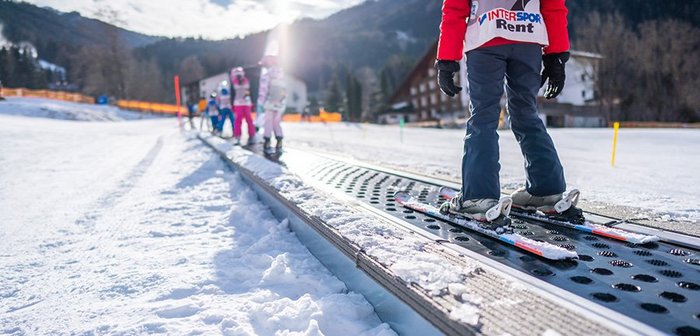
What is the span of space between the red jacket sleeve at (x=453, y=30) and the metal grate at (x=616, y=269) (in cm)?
94

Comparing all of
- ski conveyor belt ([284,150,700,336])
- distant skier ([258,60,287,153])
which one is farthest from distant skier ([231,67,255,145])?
ski conveyor belt ([284,150,700,336])

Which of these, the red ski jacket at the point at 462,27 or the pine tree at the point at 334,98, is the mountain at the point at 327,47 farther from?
the red ski jacket at the point at 462,27

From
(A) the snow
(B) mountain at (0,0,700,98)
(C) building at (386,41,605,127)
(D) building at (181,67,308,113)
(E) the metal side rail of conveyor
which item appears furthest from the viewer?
(D) building at (181,67,308,113)

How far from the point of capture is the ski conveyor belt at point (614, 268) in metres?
1.22

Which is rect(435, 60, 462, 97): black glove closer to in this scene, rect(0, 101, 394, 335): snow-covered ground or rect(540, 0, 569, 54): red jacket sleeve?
rect(540, 0, 569, 54): red jacket sleeve

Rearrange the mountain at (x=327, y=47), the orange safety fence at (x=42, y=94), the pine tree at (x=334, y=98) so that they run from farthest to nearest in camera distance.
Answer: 1. the mountain at (x=327, y=47)
2. the pine tree at (x=334, y=98)
3. the orange safety fence at (x=42, y=94)

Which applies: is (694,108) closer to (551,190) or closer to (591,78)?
(591,78)

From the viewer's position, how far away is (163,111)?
153ft

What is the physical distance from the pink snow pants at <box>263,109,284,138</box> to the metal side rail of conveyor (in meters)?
5.27

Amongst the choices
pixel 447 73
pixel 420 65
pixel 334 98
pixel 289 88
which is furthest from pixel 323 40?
pixel 447 73

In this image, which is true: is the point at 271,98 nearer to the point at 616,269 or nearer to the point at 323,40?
the point at 616,269

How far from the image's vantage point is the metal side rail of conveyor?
1118 mm

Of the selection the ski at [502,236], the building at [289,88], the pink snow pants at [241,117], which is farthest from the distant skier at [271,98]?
the building at [289,88]

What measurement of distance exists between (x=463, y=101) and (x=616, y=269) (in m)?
39.0
